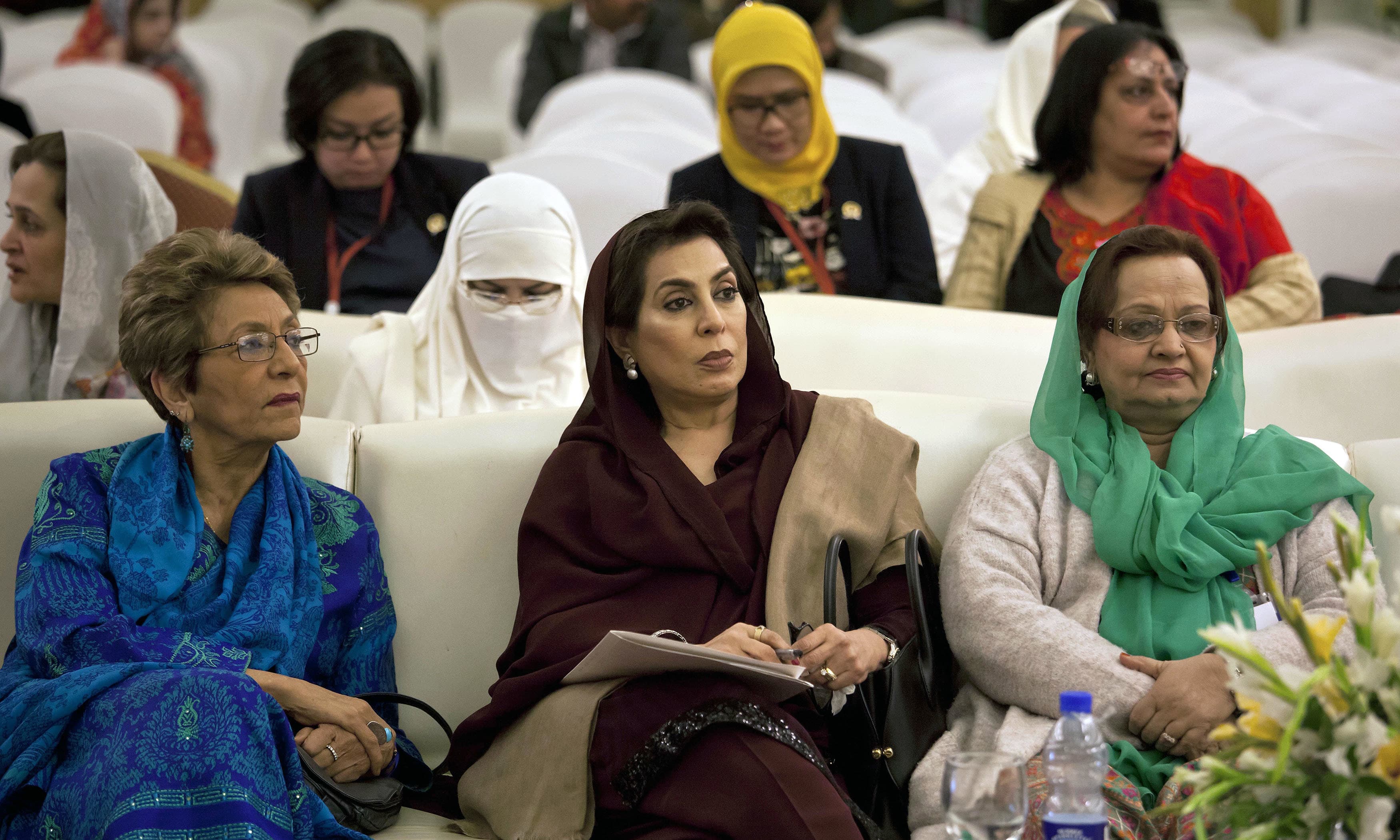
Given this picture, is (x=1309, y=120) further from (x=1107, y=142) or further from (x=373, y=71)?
(x=373, y=71)

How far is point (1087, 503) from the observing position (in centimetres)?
257

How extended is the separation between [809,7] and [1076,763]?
5.70 metres

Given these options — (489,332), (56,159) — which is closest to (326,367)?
(489,332)

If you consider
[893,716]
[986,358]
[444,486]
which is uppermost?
[986,358]

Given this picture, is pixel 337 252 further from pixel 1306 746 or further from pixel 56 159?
pixel 1306 746

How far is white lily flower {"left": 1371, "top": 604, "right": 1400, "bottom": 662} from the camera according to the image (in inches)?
61.3

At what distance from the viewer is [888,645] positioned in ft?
7.97

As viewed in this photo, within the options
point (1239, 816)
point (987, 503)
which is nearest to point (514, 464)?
point (987, 503)

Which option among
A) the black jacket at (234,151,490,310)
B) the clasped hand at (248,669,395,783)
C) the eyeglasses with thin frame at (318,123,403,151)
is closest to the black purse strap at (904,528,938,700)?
the clasped hand at (248,669,395,783)

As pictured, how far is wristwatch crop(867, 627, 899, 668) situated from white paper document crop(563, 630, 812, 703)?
0.18 meters

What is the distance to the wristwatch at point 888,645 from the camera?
7.91 feet

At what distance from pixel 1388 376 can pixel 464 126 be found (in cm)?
662

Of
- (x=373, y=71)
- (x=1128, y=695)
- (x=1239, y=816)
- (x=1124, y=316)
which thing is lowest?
(x=1128, y=695)

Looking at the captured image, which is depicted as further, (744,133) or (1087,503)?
(744,133)
